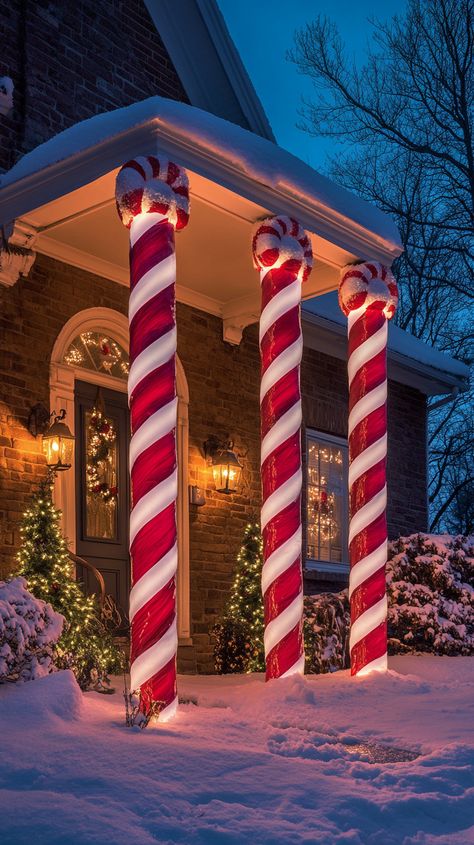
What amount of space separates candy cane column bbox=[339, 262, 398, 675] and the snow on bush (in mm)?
1111

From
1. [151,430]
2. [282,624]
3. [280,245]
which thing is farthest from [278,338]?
[282,624]

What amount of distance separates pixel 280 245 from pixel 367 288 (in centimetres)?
116

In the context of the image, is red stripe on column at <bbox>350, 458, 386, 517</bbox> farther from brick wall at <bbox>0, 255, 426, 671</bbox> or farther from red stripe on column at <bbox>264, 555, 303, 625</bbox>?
brick wall at <bbox>0, 255, 426, 671</bbox>

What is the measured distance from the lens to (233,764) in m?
4.76

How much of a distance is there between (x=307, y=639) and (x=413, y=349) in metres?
5.71

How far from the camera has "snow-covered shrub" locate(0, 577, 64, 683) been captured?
5.80 m

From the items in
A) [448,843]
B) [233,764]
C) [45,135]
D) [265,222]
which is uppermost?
[45,135]

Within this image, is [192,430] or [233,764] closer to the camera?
[233,764]

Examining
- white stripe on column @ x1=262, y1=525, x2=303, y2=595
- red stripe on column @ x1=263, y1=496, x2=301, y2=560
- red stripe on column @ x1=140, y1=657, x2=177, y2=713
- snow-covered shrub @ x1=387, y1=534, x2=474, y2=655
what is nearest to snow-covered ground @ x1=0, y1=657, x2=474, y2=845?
red stripe on column @ x1=140, y1=657, x2=177, y2=713

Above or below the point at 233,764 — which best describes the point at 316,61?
above

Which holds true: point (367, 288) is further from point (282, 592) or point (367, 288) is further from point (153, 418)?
point (153, 418)

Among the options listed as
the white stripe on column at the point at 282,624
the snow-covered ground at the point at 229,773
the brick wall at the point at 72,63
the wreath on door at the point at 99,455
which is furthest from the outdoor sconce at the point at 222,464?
the snow-covered ground at the point at 229,773

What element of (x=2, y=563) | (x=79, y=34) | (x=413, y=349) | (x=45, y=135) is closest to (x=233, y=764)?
(x=2, y=563)

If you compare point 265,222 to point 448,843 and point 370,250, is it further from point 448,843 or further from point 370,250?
point 448,843
